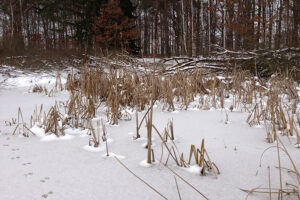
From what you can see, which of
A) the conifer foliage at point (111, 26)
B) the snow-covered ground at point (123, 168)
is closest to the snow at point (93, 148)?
the snow-covered ground at point (123, 168)

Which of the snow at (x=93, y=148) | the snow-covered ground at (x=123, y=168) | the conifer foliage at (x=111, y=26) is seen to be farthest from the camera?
the conifer foliage at (x=111, y=26)

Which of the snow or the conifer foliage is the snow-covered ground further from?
the conifer foliage

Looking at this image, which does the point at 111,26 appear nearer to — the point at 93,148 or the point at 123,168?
the point at 93,148

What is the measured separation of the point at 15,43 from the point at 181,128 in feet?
26.2

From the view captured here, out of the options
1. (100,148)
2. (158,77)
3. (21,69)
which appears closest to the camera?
(100,148)

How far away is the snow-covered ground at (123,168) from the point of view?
1.92 ft

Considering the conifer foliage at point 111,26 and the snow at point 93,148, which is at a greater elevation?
the conifer foliage at point 111,26

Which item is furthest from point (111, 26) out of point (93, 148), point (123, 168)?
point (123, 168)

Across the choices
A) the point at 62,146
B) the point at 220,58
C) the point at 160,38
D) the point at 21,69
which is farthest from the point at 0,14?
the point at 62,146

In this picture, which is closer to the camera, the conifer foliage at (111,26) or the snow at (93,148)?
the snow at (93,148)

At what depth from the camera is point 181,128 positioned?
1.27 metres

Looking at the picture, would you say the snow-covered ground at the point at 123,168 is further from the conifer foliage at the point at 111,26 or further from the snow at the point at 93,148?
the conifer foliage at the point at 111,26

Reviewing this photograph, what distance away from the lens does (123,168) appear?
736 millimetres

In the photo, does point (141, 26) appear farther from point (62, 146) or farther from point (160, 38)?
point (62, 146)
